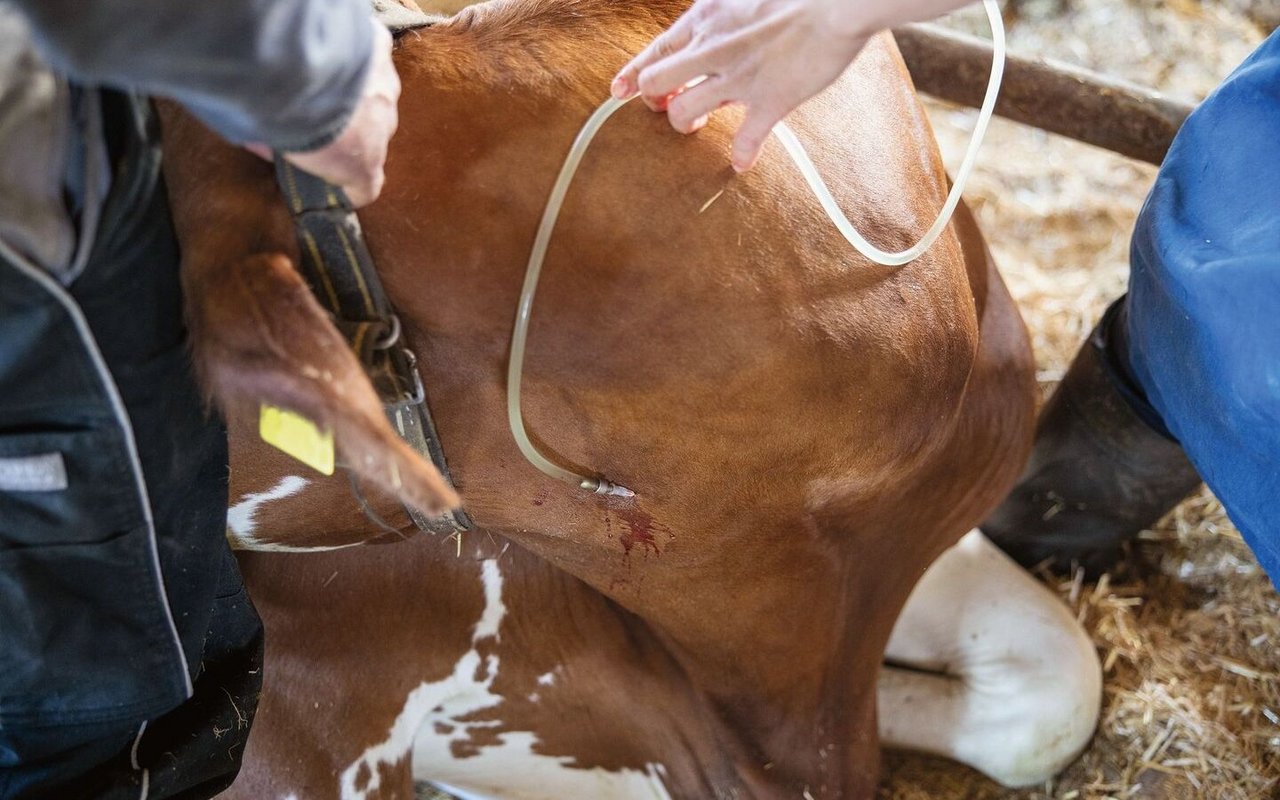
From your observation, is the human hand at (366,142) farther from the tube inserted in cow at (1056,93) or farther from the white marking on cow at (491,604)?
the tube inserted in cow at (1056,93)

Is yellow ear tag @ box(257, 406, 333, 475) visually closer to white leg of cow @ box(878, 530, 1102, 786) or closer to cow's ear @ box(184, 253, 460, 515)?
cow's ear @ box(184, 253, 460, 515)

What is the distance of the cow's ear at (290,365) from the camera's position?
902 millimetres

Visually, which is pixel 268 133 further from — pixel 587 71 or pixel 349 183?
pixel 587 71

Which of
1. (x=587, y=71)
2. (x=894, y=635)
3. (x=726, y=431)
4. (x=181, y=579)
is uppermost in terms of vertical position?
(x=587, y=71)

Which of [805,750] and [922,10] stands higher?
[922,10]

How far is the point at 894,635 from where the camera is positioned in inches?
82.6

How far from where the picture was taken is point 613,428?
47.7 inches

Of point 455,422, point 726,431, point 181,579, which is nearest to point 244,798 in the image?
point 181,579

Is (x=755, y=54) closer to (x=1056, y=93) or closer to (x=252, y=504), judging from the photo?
(x=252, y=504)

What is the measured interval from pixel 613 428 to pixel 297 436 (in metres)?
0.33

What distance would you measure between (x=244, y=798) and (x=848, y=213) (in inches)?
43.8

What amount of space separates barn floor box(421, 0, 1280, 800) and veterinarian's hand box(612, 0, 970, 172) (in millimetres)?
1235

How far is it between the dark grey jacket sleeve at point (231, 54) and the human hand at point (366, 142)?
1.7 inches

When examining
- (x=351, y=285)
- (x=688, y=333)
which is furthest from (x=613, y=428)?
(x=351, y=285)
